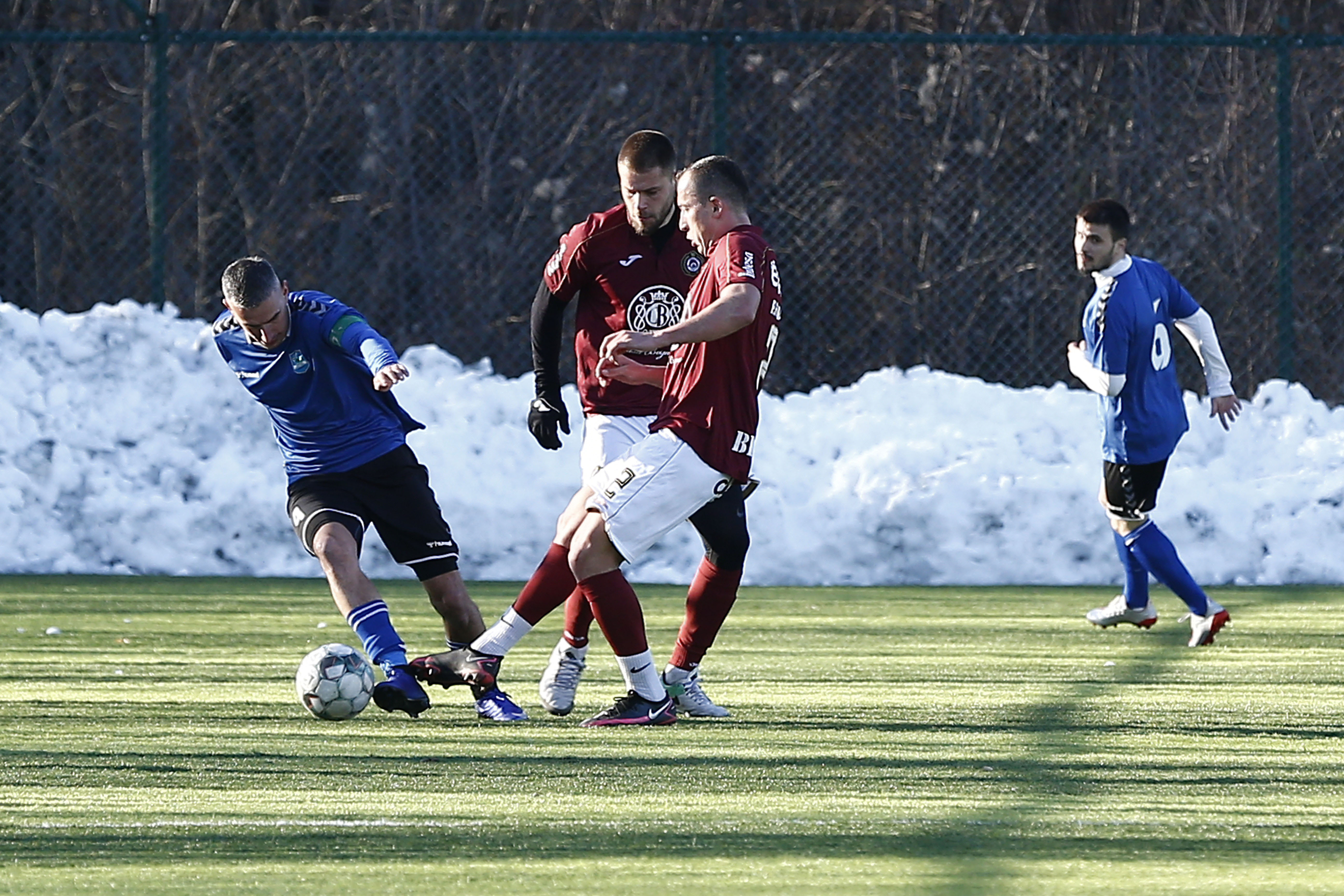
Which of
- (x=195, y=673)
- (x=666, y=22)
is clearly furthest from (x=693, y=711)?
(x=666, y=22)

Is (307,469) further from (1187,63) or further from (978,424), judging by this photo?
(1187,63)

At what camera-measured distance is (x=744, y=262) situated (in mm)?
5977

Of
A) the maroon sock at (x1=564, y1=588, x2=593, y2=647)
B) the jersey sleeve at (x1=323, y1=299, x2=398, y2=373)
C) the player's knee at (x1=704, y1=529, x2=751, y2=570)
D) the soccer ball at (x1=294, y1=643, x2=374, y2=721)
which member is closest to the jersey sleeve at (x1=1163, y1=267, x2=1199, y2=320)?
the player's knee at (x1=704, y1=529, x2=751, y2=570)

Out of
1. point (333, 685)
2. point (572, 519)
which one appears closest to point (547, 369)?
point (572, 519)

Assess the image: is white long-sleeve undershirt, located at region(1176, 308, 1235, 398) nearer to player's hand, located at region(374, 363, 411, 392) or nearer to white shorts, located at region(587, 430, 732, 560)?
white shorts, located at region(587, 430, 732, 560)

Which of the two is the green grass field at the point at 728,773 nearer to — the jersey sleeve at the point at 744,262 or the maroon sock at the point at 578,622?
the maroon sock at the point at 578,622

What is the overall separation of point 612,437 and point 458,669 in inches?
35.0

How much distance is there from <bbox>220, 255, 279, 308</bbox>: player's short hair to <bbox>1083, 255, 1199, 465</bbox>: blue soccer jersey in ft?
Answer: 11.8

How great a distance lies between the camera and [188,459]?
11953mm

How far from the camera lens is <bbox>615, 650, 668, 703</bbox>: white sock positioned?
6230mm

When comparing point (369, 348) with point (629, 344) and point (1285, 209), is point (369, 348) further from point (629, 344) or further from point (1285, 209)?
point (1285, 209)

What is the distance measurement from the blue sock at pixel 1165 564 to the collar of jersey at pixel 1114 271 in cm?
101

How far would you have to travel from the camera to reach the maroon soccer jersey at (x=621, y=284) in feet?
22.0

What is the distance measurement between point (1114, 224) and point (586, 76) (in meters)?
6.90
